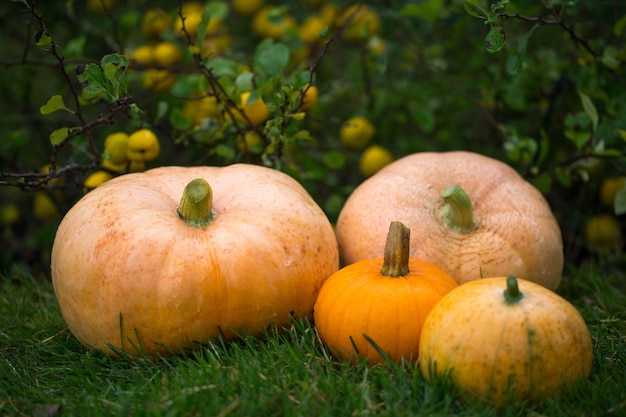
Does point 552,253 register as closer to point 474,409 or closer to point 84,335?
point 474,409

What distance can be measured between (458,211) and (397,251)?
1.65 ft

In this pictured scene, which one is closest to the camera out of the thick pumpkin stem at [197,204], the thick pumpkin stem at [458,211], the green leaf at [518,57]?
the thick pumpkin stem at [197,204]

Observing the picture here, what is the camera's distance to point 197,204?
2209 mm

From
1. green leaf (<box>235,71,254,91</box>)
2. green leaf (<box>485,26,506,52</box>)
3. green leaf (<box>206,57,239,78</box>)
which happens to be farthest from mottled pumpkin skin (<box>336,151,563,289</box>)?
green leaf (<box>206,57,239,78</box>)

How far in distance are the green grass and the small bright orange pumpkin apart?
58 millimetres

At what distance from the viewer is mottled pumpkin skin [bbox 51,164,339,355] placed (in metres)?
2.08

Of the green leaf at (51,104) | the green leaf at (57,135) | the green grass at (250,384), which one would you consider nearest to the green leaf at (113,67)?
the green leaf at (51,104)

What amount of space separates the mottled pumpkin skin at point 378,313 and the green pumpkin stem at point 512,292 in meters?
0.29

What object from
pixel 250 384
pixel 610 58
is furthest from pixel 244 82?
pixel 610 58

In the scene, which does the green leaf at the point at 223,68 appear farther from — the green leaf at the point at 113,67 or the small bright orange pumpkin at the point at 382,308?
the small bright orange pumpkin at the point at 382,308

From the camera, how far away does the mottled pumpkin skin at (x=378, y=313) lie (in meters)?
2.01

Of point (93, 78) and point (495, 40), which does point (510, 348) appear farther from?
point (93, 78)

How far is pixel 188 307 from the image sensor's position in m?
2.08

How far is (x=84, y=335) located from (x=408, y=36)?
2527mm
